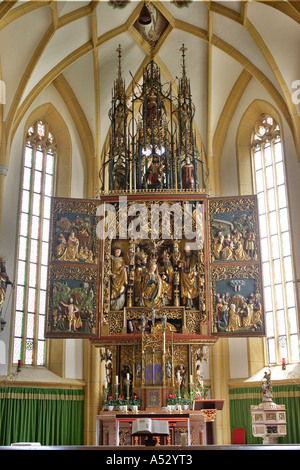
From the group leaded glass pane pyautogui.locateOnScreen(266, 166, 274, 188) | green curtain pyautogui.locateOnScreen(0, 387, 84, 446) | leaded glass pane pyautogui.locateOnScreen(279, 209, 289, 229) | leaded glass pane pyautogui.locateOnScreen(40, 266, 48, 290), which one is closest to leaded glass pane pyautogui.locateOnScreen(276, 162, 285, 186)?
leaded glass pane pyautogui.locateOnScreen(266, 166, 274, 188)

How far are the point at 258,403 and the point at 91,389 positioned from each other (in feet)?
18.3

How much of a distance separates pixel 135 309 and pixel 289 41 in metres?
9.84

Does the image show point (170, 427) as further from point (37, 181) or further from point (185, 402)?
point (37, 181)

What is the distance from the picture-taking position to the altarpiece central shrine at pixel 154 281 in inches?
640

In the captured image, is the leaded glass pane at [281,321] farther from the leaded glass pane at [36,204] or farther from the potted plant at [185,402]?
the leaded glass pane at [36,204]

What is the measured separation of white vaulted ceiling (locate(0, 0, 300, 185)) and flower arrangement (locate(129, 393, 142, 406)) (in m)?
9.14

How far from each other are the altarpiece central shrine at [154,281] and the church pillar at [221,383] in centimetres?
273

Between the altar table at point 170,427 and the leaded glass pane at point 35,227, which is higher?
the leaded glass pane at point 35,227

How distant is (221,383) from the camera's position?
19328mm

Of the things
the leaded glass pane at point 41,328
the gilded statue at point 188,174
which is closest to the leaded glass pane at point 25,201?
the leaded glass pane at point 41,328

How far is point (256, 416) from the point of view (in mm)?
14383

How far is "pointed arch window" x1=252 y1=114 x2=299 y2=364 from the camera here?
18578 millimetres

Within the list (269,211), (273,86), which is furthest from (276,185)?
(273,86)

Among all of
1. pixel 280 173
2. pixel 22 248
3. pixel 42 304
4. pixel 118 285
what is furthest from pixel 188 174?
pixel 42 304
